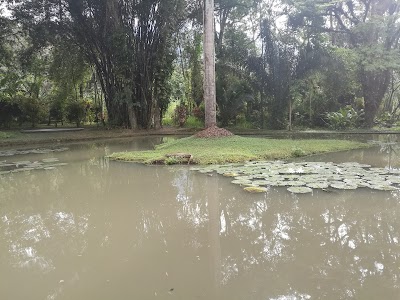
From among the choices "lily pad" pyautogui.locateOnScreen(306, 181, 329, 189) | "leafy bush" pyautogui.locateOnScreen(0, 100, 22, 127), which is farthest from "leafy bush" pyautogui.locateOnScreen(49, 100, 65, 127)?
A: "lily pad" pyautogui.locateOnScreen(306, 181, 329, 189)

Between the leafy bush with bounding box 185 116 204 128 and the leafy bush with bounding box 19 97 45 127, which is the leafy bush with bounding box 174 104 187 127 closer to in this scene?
the leafy bush with bounding box 185 116 204 128

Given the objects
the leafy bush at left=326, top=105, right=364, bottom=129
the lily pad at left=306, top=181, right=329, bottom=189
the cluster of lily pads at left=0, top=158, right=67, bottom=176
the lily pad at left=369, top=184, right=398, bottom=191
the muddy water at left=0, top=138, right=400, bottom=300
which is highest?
the leafy bush at left=326, top=105, right=364, bottom=129

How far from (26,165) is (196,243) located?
222 inches

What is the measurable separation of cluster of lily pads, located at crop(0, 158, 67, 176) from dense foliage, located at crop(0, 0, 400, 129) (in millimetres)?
6406

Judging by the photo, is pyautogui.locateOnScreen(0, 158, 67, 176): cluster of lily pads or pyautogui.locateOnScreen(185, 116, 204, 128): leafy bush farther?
pyautogui.locateOnScreen(185, 116, 204, 128): leafy bush

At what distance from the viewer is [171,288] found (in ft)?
7.23

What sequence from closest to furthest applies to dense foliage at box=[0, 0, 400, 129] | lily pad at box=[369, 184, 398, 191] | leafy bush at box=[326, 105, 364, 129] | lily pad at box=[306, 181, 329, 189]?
lily pad at box=[369, 184, 398, 191] < lily pad at box=[306, 181, 329, 189] < dense foliage at box=[0, 0, 400, 129] < leafy bush at box=[326, 105, 364, 129]

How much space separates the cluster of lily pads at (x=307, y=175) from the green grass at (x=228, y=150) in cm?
60

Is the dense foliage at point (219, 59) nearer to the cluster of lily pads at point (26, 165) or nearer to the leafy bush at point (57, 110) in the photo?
the leafy bush at point (57, 110)

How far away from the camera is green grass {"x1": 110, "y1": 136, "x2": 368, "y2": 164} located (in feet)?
23.0

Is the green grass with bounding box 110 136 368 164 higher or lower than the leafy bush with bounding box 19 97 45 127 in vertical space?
lower

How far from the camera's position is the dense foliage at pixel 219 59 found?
513 inches

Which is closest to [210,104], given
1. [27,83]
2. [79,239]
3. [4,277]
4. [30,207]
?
[30,207]

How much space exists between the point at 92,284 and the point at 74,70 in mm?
15930
